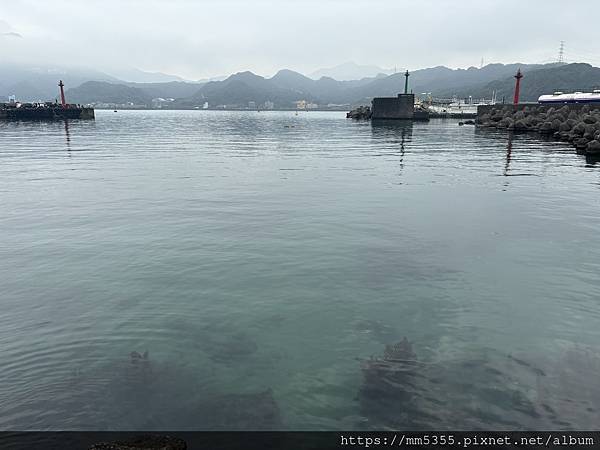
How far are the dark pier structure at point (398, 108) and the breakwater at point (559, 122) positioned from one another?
19.6 meters

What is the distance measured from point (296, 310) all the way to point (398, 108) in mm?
120666

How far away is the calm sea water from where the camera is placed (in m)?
6.75

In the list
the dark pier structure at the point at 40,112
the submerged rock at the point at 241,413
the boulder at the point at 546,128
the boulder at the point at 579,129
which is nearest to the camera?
the submerged rock at the point at 241,413

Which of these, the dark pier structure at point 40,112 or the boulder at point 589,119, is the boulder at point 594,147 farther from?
the dark pier structure at point 40,112

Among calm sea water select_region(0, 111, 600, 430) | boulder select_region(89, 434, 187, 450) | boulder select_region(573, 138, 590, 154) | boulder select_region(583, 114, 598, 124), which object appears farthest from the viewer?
boulder select_region(583, 114, 598, 124)

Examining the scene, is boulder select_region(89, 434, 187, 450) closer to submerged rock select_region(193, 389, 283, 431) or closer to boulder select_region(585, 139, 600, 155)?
submerged rock select_region(193, 389, 283, 431)

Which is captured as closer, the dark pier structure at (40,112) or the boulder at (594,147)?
the boulder at (594,147)

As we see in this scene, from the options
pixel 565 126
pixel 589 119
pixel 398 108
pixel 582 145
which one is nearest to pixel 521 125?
pixel 565 126

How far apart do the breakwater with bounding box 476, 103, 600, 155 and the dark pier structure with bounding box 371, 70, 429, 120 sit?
19553mm

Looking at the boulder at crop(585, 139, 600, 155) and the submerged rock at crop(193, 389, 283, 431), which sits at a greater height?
the boulder at crop(585, 139, 600, 155)

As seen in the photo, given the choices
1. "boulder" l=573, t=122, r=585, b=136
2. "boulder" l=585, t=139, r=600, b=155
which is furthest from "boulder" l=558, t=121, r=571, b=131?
"boulder" l=585, t=139, r=600, b=155

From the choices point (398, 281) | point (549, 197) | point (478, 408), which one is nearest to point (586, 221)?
point (549, 197)

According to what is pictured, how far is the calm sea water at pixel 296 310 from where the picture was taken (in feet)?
22.1

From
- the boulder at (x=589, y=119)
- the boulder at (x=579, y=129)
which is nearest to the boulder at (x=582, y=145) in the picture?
the boulder at (x=579, y=129)
